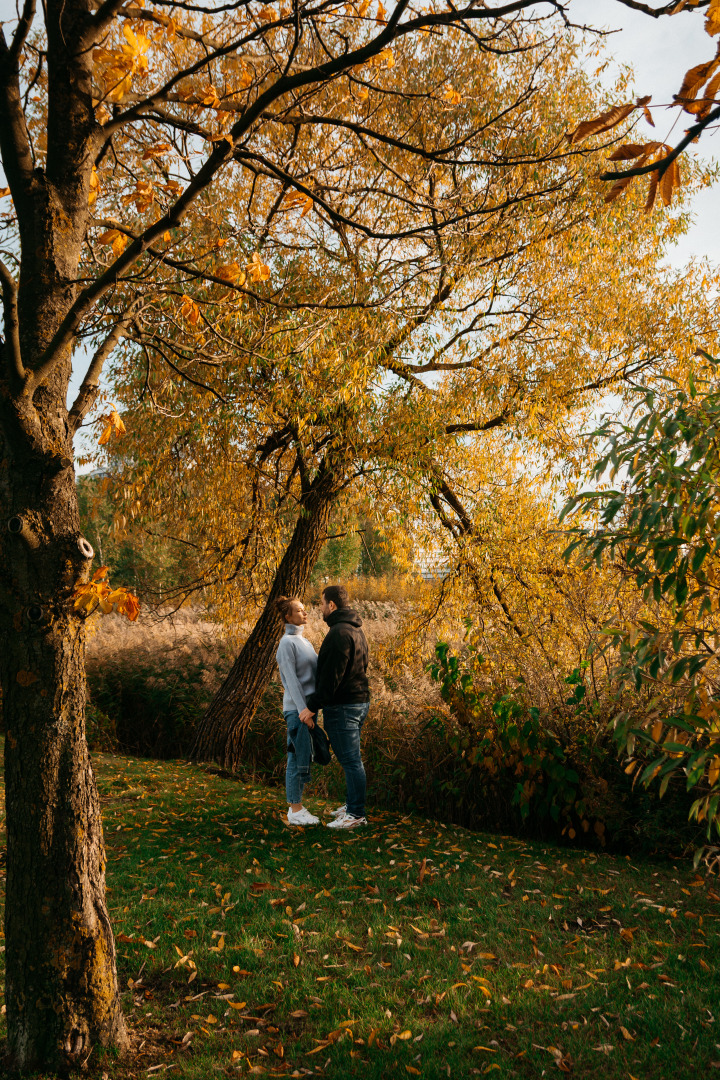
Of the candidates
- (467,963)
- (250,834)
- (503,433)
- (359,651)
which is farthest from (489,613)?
(467,963)

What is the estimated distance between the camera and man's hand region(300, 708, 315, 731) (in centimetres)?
556

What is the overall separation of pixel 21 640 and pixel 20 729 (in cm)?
31

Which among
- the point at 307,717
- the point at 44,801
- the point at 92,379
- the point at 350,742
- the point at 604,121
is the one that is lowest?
the point at 350,742

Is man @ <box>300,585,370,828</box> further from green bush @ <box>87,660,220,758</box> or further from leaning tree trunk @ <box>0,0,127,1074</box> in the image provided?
green bush @ <box>87,660,220,758</box>

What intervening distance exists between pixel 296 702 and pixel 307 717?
7.3 inches

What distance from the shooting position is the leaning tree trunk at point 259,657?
871cm

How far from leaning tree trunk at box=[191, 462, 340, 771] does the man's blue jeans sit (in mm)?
3225

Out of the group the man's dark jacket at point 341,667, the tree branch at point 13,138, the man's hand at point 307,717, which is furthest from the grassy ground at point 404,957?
the tree branch at point 13,138

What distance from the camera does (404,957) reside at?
3.50m

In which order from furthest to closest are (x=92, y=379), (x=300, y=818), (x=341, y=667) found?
(x=300, y=818)
(x=341, y=667)
(x=92, y=379)

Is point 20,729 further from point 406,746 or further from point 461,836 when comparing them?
point 406,746

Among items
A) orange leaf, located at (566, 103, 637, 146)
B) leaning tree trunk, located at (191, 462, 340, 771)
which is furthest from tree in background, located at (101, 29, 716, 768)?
orange leaf, located at (566, 103, 637, 146)

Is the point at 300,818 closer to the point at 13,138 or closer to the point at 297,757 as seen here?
the point at 297,757

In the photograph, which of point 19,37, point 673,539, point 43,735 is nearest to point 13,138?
point 19,37
